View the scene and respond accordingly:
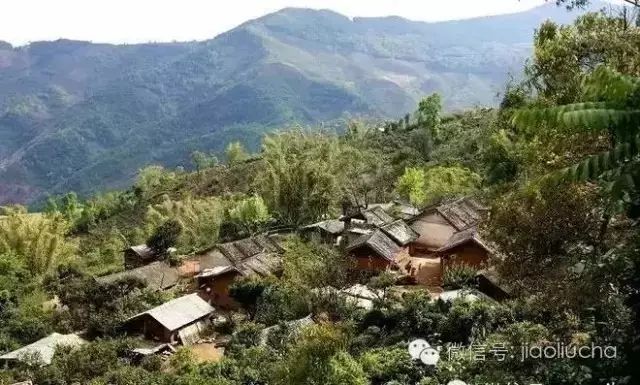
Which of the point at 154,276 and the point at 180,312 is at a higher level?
the point at 180,312

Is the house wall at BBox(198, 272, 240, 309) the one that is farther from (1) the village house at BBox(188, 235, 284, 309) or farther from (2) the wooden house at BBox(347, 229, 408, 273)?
(2) the wooden house at BBox(347, 229, 408, 273)

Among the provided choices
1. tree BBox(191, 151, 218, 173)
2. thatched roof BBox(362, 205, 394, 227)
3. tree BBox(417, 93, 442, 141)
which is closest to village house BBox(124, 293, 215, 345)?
thatched roof BBox(362, 205, 394, 227)

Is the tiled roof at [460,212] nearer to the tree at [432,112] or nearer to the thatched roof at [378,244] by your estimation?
the thatched roof at [378,244]

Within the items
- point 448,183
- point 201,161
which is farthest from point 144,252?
point 201,161

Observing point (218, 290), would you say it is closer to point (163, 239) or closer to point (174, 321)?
point (174, 321)

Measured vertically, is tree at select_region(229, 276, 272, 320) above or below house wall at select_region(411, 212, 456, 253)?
above

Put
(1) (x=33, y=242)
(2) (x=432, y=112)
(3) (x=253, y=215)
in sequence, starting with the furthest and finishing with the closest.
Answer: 1. (2) (x=432, y=112)
2. (3) (x=253, y=215)
3. (1) (x=33, y=242)

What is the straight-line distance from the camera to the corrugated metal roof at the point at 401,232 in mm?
35344

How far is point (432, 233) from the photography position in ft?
125

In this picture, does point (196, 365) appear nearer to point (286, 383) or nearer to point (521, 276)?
point (286, 383)

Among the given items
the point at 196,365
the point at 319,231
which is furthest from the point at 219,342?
the point at 319,231

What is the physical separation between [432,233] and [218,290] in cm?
1268

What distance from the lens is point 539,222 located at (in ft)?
44.2

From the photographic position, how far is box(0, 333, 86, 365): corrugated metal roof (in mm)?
24864
